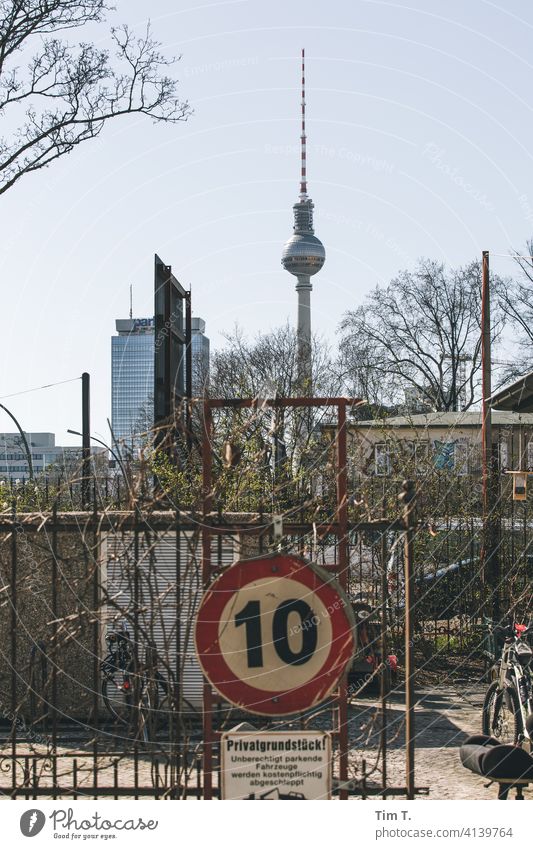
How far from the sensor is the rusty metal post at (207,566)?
545cm

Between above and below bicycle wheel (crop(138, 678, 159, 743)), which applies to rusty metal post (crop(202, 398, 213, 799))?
above

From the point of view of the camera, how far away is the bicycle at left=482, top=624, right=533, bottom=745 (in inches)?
320

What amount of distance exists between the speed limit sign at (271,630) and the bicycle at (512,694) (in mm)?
2999

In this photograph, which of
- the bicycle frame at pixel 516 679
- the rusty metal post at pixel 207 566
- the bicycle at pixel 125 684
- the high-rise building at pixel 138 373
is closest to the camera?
the rusty metal post at pixel 207 566

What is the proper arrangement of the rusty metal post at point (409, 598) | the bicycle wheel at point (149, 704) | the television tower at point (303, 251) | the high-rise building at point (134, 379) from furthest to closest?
the television tower at point (303, 251) → the high-rise building at point (134, 379) → the bicycle wheel at point (149, 704) → the rusty metal post at point (409, 598)

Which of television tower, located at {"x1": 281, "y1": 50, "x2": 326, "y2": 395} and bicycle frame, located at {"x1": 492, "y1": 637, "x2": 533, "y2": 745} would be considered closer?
bicycle frame, located at {"x1": 492, "y1": 637, "x2": 533, "y2": 745}

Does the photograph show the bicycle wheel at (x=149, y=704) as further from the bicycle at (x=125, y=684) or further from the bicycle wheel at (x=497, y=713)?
the bicycle wheel at (x=497, y=713)

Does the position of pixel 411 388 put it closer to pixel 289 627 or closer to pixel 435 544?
pixel 435 544

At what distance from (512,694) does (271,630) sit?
3741 mm

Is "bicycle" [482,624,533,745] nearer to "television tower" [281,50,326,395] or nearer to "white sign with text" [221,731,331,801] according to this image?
"white sign with text" [221,731,331,801]

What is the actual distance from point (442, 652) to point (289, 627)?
8.17 meters

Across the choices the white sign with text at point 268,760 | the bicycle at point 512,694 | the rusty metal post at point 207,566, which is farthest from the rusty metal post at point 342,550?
the bicycle at point 512,694

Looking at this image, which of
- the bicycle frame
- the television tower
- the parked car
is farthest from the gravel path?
the television tower

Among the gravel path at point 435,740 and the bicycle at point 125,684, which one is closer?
the bicycle at point 125,684
